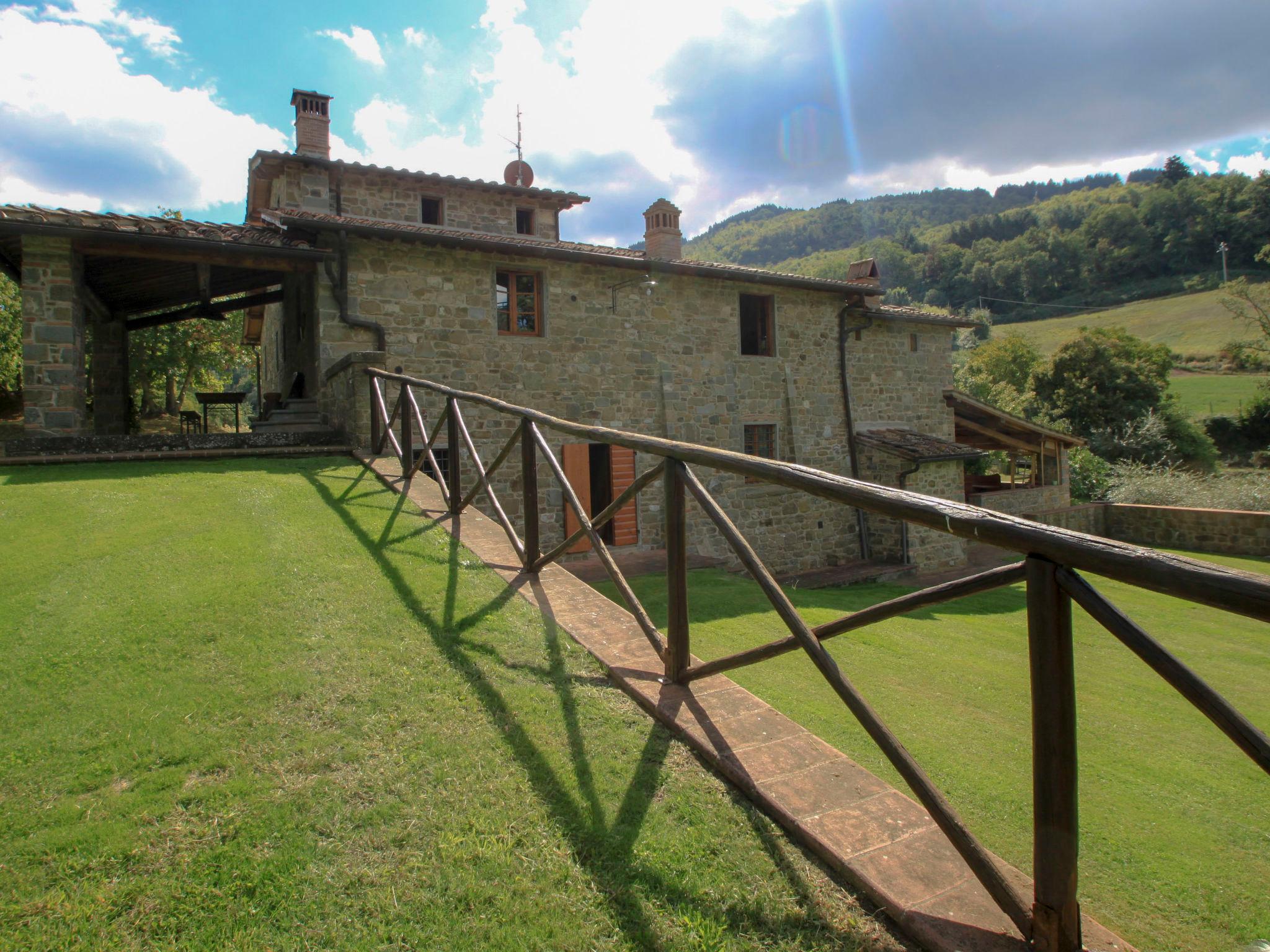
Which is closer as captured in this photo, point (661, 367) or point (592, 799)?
point (592, 799)

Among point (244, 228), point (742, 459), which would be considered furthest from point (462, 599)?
point (244, 228)

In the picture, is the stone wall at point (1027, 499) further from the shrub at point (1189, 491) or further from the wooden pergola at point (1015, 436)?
the shrub at point (1189, 491)

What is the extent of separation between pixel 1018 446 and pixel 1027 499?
53.3 inches

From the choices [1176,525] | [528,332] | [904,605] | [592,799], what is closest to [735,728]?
[592,799]

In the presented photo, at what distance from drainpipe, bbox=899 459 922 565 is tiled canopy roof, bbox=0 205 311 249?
10.9 metres

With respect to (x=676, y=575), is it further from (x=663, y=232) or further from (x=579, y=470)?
(x=663, y=232)

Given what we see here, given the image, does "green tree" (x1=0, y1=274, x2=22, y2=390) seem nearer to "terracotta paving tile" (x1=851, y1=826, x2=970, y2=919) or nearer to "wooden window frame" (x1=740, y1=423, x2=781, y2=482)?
"wooden window frame" (x1=740, y1=423, x2=781, y2=482)

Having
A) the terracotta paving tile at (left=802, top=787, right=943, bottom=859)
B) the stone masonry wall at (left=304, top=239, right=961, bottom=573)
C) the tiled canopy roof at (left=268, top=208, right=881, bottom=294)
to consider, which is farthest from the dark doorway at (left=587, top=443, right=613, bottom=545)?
Result: the terracotta paving tile at (left=802, top=787, right=943, bottom=859)

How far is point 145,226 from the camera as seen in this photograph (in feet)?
28.6

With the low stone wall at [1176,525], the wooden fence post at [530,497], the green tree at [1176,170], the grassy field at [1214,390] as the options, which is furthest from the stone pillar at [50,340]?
the green tree at [1176,170]

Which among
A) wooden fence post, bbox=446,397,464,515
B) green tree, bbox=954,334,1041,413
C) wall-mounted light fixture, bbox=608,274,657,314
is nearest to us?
wooden fence post, bbox=446,397,464,515

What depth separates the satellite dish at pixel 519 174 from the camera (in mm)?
16828

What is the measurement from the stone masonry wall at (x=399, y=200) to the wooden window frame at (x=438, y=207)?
0.02 metres

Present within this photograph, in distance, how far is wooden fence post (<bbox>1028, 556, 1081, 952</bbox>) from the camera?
62.9 inches
